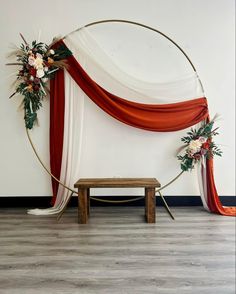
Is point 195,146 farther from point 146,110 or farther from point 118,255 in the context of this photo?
point 118,255

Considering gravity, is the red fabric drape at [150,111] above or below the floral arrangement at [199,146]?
above

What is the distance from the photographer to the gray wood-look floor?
1545mm

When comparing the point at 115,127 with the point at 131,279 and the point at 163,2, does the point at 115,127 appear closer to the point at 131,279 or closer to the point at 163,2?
the point at 163,2

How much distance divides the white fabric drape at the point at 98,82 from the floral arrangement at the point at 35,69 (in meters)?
0.17

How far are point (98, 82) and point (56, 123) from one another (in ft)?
2.17

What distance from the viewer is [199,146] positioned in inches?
109

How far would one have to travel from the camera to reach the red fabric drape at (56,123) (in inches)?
118

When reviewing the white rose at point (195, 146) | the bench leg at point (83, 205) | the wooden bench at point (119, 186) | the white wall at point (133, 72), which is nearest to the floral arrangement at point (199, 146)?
the white rose at point (195, 146)

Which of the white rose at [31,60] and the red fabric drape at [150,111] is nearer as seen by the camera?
the white rose at [31,60]

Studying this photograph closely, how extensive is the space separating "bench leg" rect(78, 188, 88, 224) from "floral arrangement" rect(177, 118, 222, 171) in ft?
3.57

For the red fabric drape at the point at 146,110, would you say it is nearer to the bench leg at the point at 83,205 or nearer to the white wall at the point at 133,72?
the white wall at the point at 133,72

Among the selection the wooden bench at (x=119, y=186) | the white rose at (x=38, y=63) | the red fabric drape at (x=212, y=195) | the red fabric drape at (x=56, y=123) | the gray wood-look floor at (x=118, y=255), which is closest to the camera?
the gray wood-look floor at (x=118, y=255)

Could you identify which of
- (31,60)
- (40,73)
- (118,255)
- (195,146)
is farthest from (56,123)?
(118,255)

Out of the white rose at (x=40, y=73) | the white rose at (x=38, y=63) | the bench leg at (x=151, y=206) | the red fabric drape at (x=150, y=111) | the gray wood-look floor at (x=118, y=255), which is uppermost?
the white rose at (x=38, y=63)
